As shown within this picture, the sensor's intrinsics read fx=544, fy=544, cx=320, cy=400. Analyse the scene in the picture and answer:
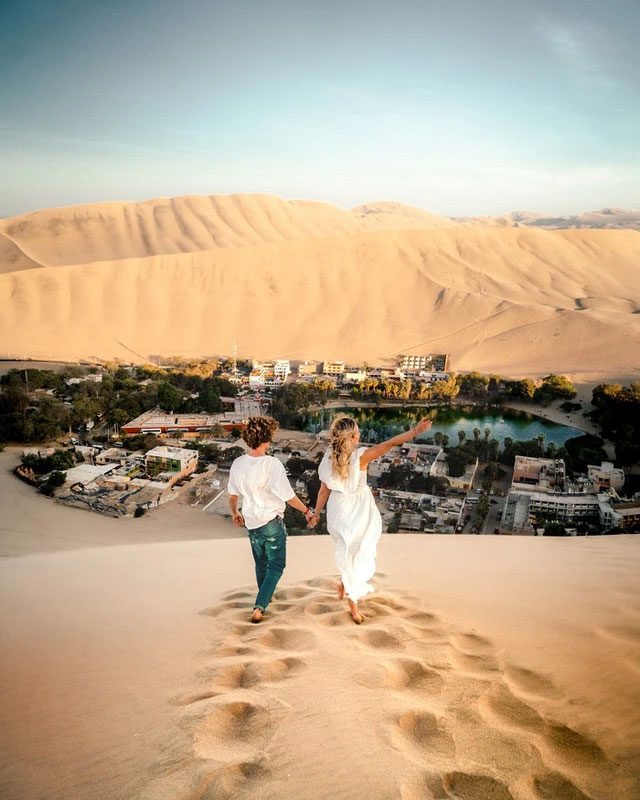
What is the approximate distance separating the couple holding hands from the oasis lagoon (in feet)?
48.0

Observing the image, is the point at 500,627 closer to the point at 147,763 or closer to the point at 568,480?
the point at 147,763

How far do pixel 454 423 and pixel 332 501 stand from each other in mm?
18260

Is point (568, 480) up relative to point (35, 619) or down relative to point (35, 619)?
down

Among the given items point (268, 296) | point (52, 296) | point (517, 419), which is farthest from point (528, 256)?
point (52, 296)

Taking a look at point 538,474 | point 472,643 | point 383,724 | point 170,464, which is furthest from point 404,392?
point 383,724

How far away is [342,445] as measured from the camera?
2.59m

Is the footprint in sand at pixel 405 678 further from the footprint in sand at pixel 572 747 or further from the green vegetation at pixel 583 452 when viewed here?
the green vegetation at pixel 583 452

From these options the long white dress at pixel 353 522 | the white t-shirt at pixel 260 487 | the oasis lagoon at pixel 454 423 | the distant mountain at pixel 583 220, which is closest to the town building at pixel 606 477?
the oasis lagoon at pixel 454 423

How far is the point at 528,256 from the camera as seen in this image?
165 feet

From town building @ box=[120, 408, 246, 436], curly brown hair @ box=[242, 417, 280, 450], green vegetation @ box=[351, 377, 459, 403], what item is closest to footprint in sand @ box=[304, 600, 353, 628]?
curly brown hair @ box=[242, 417, 280, 450]

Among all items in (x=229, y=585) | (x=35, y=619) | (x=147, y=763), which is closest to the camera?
(x=147, y=763)

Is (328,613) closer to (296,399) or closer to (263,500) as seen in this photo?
(263,500)

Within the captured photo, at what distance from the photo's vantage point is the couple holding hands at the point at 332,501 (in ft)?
8.61

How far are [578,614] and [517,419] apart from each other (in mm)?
19638
